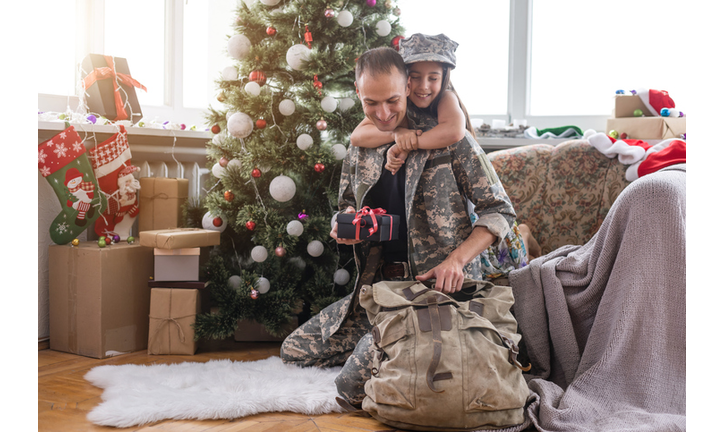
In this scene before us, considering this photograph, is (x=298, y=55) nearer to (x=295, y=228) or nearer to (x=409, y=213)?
(x=295, y=228)

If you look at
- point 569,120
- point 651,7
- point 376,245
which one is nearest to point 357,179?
point 376,245

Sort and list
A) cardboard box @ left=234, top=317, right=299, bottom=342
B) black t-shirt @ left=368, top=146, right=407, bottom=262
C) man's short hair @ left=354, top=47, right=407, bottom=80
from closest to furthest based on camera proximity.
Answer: man's short hair @ left=354, top=47, right=407, bottom=80 < black t-shirt @ left=368, top=146, right=407, bottom=262 < cardboard box @ left=234, top=317, right=299, bottom=342

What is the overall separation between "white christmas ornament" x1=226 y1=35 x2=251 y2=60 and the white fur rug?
48.1 inches

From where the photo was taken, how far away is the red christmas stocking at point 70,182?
7.13ft

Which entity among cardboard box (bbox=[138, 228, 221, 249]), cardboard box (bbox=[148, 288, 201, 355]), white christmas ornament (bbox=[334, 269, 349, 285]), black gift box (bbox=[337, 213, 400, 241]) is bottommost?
cardboard box (bbox=[148, 288, 201, 355])

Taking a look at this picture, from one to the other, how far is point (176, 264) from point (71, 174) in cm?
55

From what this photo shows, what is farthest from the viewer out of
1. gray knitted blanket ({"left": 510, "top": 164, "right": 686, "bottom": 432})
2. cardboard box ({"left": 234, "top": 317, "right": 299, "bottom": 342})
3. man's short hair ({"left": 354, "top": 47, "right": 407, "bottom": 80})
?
cardboard box ({"left": 234, "top": 317, "right": 299, "bottom": 342})

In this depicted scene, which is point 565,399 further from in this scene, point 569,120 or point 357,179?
point 569,120

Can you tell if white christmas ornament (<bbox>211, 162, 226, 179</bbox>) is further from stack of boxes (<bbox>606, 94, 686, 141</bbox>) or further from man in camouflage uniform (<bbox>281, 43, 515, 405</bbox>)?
stack of boxes (<bbox>606, 94, 686, 141</bbox>)

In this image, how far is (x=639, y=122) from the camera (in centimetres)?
247

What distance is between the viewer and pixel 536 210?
2.30 metres

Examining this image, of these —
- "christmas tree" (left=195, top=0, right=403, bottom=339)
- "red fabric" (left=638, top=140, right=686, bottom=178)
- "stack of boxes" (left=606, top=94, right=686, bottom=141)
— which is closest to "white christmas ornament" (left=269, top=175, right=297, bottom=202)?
"christmas tree" (left=195, top=0, right=403, bottom=339)

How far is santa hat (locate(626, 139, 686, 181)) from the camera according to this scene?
2.00 meters

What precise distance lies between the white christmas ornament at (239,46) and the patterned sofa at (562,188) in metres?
1.14
